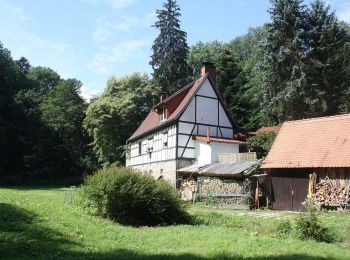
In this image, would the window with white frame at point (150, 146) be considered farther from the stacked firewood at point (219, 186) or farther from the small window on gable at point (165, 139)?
the stacked firewood at point (219, 186)

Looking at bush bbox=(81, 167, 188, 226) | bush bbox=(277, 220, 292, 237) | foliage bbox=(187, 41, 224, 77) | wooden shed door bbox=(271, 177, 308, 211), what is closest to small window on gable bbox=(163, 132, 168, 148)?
wooden shed door bbox=(271, 177, 308, 211)

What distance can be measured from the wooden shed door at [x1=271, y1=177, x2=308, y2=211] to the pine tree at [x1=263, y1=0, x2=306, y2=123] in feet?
38.4

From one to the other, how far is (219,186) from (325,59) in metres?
16.1

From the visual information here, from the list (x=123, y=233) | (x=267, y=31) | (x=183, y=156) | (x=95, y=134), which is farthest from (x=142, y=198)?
(x=95, y=134)

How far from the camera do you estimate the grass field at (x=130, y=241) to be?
10023 mm

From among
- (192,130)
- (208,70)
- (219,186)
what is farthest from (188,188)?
(208,70)

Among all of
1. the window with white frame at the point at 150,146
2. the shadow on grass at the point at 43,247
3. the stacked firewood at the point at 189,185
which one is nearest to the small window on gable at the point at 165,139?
the window with white frame at the point at 150,146

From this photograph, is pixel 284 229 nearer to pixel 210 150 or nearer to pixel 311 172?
pixel 311 172

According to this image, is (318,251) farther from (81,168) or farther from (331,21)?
(81,168)

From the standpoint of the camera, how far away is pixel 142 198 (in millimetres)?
17000

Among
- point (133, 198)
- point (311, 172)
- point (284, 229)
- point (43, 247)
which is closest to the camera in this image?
point (43, 247)

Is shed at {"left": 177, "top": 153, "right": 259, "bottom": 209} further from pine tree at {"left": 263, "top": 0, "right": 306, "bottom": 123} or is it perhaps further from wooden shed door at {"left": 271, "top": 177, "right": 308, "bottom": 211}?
pine tree at {"left": 263, "top": 0, "right": 306, "bottom": 123}

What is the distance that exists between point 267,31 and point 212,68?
18.0 ft

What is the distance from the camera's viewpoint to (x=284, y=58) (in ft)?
112
